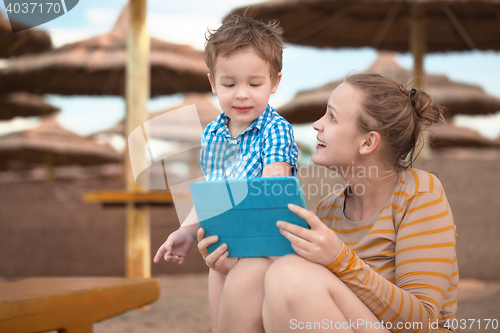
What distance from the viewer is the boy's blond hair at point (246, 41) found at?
1.36m

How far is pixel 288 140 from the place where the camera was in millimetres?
1333

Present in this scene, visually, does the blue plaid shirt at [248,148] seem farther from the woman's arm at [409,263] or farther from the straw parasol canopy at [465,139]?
the straw parasol canopy at [465,139]

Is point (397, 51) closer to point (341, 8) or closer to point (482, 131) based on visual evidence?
point (341, 8)

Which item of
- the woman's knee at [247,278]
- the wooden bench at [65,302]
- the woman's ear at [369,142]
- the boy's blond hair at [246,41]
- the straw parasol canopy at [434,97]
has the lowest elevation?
the wooden bench at [65,302]

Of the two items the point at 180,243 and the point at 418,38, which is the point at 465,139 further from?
the point at 180,243

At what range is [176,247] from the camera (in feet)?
4.42

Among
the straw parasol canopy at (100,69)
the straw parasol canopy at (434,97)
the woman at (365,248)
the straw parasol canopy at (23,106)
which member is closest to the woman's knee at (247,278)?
the woman at (365,248)

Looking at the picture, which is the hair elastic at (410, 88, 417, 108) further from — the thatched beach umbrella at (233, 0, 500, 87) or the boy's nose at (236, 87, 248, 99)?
the thatched beach umbrella at (233, 0, 500, 87)

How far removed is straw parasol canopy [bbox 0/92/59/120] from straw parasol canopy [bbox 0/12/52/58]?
1.78 meters

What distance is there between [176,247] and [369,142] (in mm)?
642

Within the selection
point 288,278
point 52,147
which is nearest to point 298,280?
point 288,278

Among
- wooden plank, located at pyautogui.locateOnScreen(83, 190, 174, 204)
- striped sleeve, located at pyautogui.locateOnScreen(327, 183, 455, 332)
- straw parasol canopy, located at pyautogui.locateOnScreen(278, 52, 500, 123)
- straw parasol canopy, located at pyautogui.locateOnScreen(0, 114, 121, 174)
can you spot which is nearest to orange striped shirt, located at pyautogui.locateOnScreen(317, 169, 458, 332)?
striped sleeve, located at pyautogui.locateOnScreen(327, 183, 455, 332)

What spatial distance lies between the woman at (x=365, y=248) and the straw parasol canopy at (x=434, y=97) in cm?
588

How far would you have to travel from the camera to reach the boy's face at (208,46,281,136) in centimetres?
135
